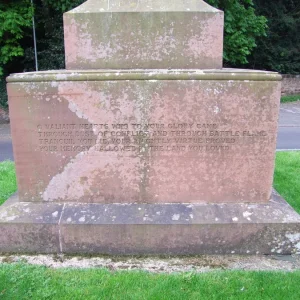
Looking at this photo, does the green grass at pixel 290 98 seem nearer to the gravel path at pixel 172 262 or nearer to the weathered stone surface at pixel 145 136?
the weathered stone surface at pixel 145 136

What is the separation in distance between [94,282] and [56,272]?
372mm

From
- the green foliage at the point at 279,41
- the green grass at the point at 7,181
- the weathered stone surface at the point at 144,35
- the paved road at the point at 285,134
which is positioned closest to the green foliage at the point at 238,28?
the paved road at the point at 285,134

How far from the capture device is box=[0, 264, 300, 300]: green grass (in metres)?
2.75

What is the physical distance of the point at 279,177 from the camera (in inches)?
230

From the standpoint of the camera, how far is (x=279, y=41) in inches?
927

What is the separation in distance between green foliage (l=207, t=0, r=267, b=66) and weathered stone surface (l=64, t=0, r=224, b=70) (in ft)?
42.7

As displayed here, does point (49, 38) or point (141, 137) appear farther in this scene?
point (49, 38)

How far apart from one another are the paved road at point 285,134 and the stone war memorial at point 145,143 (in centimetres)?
597

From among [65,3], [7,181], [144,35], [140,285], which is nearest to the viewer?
[140,285]

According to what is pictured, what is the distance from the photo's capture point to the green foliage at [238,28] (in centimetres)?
1597

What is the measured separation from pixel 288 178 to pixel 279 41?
66.3 ft

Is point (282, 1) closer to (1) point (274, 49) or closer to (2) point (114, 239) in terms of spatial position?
(1) point (274, 49)

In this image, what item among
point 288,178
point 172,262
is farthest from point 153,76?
point 288,178

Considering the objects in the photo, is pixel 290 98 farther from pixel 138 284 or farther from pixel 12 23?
pixel 138 284
